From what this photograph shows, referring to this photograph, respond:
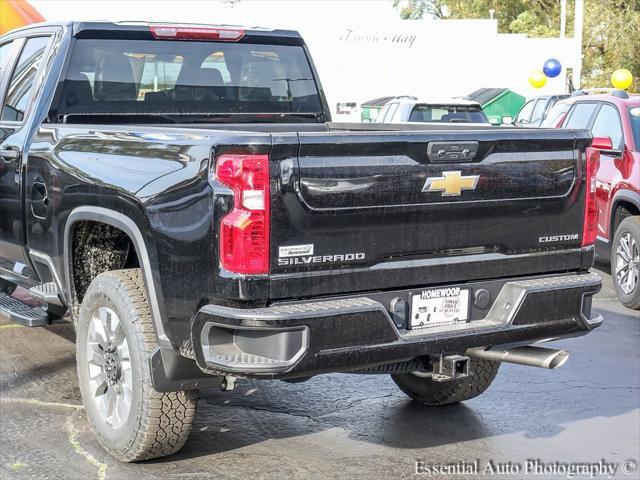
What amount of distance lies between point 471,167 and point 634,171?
5.11 meters

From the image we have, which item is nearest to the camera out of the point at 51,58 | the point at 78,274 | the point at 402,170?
the point at 402,170

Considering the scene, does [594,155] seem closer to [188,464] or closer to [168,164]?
[168,164]

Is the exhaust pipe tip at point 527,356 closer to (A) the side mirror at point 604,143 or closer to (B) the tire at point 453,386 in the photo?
(B) the tire at point 453,386

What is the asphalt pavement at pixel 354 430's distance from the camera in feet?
15.7

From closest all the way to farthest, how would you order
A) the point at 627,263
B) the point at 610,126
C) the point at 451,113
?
the point at 627,263 < the point at 610,126 < the point at 451,113

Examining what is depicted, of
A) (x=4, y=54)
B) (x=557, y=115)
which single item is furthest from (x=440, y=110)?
(x=4, y=54)

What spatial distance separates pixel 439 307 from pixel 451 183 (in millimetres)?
558

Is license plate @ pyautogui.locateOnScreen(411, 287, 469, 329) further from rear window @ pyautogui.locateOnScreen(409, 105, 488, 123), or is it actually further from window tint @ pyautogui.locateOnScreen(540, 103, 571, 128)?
rear window @ pyautogui.locateOnScreen(409, 105, 488, 123)

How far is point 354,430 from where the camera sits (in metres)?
5.34

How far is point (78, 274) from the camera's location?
208 inches

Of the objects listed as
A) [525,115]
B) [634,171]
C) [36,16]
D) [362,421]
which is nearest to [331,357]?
[362,421]

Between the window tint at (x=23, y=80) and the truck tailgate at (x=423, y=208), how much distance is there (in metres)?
A: 2.59

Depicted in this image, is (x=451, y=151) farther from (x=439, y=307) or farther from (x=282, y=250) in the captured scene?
(x=282, y=250)

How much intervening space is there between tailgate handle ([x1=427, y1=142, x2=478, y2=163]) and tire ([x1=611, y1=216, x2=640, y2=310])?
4863 millimetres
